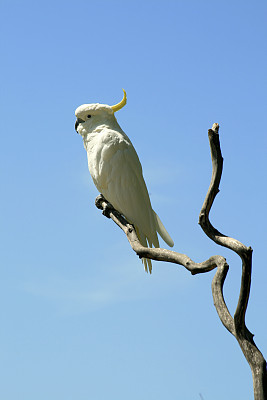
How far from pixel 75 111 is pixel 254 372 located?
306 cm

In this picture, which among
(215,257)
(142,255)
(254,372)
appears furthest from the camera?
(142,255)

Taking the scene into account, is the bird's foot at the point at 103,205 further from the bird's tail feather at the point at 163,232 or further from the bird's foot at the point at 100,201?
the bird's tail feather at the point at 163,232

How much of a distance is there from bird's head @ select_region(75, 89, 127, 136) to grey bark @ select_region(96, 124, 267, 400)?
1741 millimetres

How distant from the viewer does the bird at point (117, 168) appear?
4852 millimetres

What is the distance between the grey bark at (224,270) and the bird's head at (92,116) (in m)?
1.74

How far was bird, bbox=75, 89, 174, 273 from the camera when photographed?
4852mm

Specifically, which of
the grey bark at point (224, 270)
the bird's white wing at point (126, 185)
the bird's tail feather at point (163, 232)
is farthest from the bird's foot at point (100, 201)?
the grey bark at point (224, 270)

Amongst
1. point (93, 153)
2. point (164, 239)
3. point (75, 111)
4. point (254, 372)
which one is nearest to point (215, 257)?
point (254, 372)

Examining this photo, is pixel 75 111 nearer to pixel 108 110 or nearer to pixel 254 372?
Result: pixel 108 110

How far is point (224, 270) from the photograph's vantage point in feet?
10.8

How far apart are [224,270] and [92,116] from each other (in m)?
2.34

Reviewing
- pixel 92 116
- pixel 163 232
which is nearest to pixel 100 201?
pixel 163 232

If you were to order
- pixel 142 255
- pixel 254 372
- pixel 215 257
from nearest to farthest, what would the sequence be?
pixel 254 372
pixel 215 257
pixel 142 255

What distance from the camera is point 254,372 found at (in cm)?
306
